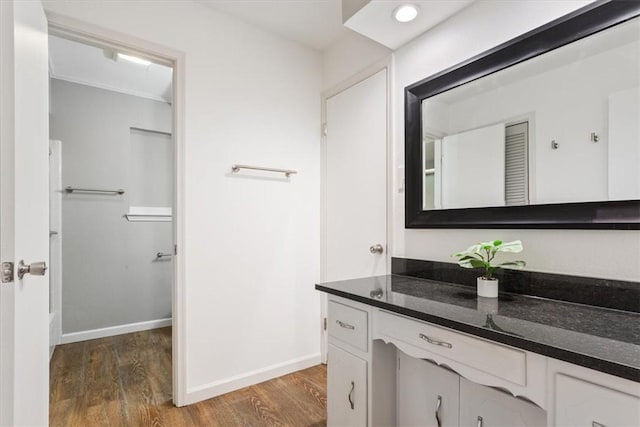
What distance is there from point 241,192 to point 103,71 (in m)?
1.94

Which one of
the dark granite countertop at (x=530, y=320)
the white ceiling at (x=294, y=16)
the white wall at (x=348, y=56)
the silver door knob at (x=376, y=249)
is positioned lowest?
the dark granite countertop at (x=530, y=320)

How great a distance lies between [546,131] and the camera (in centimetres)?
130

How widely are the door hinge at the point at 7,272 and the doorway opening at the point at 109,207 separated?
1.87 m

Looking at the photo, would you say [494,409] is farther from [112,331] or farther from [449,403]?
[112,331]

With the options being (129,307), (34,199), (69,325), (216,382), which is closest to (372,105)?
(34,199)

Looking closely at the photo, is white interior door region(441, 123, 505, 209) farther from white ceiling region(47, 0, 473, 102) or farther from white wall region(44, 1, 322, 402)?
white wall region(44, 1, 322, 402)

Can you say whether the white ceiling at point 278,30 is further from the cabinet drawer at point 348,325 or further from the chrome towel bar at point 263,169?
the cabinet drawer at point 348,325

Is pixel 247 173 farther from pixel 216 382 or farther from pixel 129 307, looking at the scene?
pixel 129 307

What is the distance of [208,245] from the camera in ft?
6.71

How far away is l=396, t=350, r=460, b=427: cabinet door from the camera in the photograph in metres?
1.27

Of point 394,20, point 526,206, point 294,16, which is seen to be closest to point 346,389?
point 526,206

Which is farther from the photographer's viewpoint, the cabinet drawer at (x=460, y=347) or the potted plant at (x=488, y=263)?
the potted plant at (x=488, y=263)

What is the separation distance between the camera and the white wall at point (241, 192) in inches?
77.5

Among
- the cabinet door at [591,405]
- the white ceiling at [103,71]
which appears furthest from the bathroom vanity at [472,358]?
the white ceiling at [103,71]
